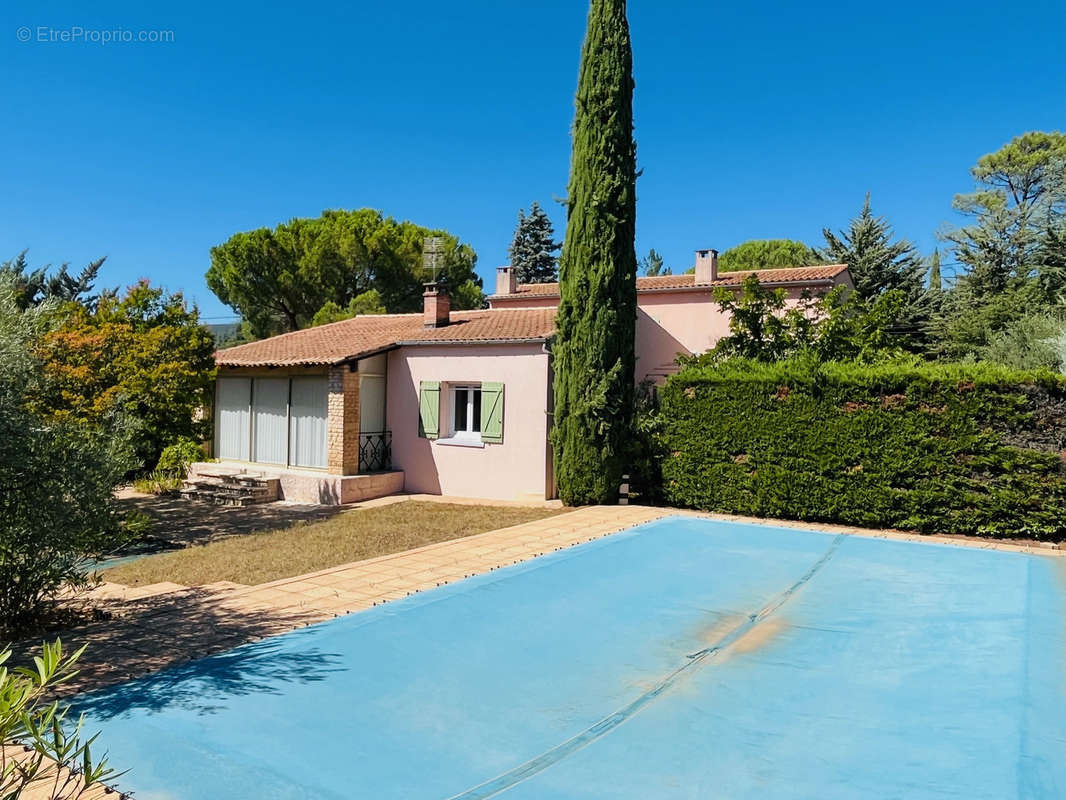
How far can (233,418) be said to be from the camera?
20297mm

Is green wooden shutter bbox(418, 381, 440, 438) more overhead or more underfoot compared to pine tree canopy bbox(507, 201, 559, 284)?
more underfoot

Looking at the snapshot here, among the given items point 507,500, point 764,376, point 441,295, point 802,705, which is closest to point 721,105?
point 441,295

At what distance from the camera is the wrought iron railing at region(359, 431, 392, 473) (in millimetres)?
18625

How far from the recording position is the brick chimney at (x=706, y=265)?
25.4 metres

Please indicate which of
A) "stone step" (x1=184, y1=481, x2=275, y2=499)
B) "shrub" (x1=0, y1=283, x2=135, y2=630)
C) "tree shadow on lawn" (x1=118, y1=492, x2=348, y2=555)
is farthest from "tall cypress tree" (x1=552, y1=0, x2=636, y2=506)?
"shrub" (x1=0, y1=283, x2=135, y2=630)

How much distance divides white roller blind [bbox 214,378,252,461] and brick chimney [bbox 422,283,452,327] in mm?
5522

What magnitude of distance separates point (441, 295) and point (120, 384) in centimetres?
850

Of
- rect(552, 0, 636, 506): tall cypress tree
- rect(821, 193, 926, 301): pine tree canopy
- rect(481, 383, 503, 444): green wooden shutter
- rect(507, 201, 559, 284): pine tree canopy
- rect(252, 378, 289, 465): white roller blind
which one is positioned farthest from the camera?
rect(507, 201, 559, 284): pine tree canopy

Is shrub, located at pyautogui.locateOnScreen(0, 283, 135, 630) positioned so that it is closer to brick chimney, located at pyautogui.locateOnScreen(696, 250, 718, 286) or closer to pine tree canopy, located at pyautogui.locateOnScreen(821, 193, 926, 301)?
brick chimney, located at pyautogui.locateOnScreen(696, 250, 718, 286)

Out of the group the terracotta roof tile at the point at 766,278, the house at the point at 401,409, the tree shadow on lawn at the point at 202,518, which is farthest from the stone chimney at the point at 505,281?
the tree shadow on lawn at the point at 202,518

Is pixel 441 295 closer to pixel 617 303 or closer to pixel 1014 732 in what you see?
pixel 617 303

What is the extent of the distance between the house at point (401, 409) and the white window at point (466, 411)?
0.03 metres

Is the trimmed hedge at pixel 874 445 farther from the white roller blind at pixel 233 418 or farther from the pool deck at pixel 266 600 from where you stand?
the white roller blind at pixel 233 418

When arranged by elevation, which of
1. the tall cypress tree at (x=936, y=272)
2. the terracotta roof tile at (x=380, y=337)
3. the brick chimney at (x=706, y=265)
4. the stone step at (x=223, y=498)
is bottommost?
the stone step at (x=223, y=498)
